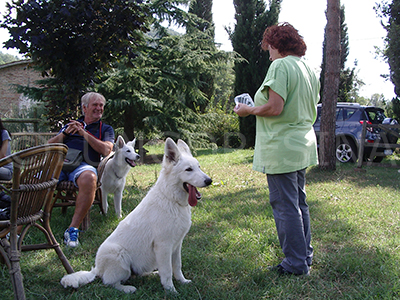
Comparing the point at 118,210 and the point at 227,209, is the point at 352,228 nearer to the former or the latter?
the point at 227,209

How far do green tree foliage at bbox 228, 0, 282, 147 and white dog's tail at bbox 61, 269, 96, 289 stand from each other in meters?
13.1

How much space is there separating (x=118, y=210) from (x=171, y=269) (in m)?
2.08

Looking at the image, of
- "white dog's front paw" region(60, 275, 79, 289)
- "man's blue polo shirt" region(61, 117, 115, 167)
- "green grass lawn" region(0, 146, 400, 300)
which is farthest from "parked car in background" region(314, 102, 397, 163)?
"white dog's front paw" region(60, 275, 79, 289)

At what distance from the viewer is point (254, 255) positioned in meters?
2.80

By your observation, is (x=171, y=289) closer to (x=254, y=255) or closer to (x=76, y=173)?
(x=254, y=255)

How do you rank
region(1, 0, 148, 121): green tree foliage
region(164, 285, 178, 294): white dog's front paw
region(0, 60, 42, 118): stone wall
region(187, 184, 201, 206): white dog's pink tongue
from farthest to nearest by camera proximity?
region(0, 60, 42, 118): stone wall < region(1, 0, 148, 121): green tree foliage < region(187, 184, 201, 206): white dog's pink tongue < region(164, 285, 178, 294): white dog's front paw

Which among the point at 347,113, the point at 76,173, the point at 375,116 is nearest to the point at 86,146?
the point at 76,173

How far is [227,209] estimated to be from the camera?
4.35 m

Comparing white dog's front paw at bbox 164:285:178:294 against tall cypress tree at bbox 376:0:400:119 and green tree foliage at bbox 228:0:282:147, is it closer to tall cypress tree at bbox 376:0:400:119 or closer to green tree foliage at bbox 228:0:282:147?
tall cypress tree at bbox 376:0:400:119

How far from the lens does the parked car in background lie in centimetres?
866

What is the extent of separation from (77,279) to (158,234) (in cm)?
68

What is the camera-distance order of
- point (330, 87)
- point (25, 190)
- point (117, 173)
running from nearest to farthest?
point (25, 190), point (117, 173), point (330, 87)

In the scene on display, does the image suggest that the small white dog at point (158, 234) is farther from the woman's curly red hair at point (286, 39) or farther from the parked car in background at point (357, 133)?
the parked car in background at point (357, 133)

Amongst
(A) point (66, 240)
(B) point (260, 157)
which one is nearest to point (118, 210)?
(A) point (66, 240)
